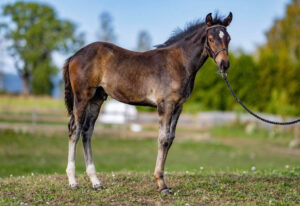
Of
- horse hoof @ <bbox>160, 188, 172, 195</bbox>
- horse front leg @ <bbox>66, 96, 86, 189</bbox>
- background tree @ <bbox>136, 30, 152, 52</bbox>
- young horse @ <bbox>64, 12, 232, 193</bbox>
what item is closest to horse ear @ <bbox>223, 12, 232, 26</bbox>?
young horse @ <bbox>64, 12, 232, 193</bbox>

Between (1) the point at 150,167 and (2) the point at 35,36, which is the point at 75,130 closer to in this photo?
(1) the point at 150,167

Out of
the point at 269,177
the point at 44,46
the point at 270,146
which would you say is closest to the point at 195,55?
the point at 269,177

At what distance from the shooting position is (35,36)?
65.5 meters

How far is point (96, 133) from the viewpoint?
2308 cm

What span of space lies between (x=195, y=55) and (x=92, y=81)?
6.05 ft

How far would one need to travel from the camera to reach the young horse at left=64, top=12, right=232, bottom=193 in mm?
6449

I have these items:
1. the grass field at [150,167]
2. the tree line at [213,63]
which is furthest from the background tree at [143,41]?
the grass field at [150,167]

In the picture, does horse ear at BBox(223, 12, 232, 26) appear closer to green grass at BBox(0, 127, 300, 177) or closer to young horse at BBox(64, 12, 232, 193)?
young horse at BBox(64, 12, 232, 193)

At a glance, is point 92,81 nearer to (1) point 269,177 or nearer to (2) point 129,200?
(2) point 129,200

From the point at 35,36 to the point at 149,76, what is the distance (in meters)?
62.7

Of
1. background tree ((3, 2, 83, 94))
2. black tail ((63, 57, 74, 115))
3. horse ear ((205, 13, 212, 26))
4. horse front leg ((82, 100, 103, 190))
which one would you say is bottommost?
horse front leg ((82, 100, 103, 190))

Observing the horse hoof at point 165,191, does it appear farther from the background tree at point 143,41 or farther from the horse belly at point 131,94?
the background tree at point 143,41

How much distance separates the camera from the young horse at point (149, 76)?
645 centimetres

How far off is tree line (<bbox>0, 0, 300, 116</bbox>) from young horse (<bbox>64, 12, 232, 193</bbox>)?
2331 centimetres
